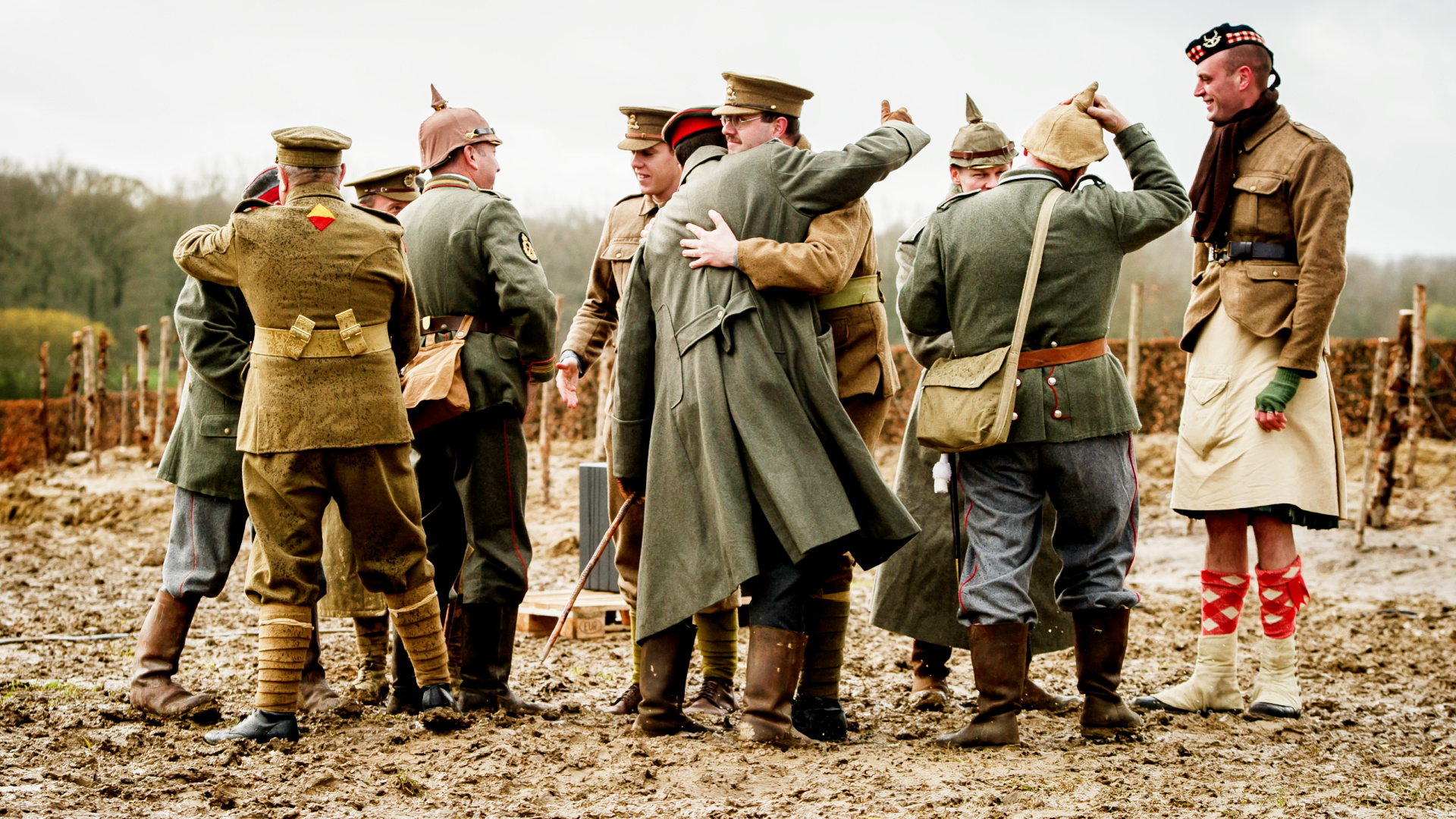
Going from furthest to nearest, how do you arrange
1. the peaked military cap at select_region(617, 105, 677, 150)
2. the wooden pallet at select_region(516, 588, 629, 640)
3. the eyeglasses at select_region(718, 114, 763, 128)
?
the wooden pallet at select_region(516, 588, 629, 640) < the peaked military cap at select_region(617, 105, 677, 150) < the eyeglasses at select_region(718, 114, 763, 128)

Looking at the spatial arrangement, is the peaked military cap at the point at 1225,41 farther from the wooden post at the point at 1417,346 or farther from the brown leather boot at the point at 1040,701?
the wooden post at the point at 1417,346

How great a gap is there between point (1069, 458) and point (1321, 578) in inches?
244

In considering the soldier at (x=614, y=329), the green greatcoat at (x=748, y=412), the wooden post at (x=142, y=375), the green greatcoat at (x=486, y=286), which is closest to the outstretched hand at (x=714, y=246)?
the green greatcoat at (x=748, y=412)

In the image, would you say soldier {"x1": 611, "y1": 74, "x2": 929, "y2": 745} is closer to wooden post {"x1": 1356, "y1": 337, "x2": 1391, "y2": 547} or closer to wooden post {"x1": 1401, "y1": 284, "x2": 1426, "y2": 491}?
wooden post {"x1": 1356, "y1": 337, "x2": 1391, "y2": 547}

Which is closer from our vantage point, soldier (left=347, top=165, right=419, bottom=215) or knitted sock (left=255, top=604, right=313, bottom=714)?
knitted sock (left=255, top=604, right=313, bottom=714)

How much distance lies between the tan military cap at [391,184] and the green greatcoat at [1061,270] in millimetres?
2374

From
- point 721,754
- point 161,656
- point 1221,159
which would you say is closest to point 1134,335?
point 1221,159

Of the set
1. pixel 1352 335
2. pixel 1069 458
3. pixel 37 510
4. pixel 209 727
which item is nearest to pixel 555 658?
pixel 209 727

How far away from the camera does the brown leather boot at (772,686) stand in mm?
3883

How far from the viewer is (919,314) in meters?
4.25

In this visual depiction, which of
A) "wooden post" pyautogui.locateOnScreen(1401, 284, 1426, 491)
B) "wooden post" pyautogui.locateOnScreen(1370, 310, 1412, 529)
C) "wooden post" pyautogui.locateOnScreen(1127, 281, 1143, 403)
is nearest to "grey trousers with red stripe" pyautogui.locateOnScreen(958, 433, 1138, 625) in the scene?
"wooden post" pyautogui.locateOnScreen(1370, 310, 1412, 529)

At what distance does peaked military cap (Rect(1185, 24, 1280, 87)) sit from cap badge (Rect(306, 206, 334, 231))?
125 inches

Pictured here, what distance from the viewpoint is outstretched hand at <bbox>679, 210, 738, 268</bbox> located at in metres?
3.97

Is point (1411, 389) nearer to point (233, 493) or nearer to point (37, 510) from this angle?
point (233, 493)
